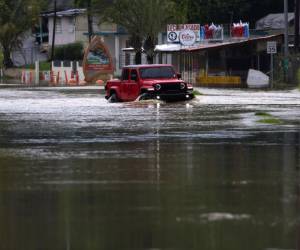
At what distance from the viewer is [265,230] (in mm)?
9820

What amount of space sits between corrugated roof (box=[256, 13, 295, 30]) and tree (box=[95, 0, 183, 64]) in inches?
271

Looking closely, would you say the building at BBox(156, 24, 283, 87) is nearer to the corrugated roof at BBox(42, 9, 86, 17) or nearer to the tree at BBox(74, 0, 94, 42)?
the tree at BBox(74, 0, 94, 42)

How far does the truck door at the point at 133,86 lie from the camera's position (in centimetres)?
3672

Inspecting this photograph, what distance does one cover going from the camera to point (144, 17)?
78.8m

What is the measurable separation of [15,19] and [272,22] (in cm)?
2649

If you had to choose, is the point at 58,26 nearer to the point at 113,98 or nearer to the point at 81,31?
the point at 81,31

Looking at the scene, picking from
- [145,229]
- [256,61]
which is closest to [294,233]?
[145,229]

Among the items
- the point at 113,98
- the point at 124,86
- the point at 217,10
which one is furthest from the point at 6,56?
the point at 124,86

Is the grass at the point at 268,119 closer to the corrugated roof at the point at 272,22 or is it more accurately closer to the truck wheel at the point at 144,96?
the truck wheel at the point at 144,96

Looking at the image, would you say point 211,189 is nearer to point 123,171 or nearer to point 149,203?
point 149,203

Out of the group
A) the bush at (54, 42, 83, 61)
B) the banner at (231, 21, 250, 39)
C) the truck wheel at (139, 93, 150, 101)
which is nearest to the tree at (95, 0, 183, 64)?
the bush at (54, 42, 83, 61)

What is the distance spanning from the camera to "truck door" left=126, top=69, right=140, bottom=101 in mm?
36719

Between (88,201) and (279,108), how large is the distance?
20525 millimetres

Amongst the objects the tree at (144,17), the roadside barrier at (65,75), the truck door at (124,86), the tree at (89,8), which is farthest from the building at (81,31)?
the truck door at (124,86)
